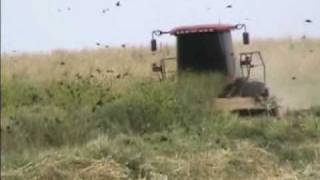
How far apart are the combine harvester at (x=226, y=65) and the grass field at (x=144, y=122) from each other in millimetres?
84

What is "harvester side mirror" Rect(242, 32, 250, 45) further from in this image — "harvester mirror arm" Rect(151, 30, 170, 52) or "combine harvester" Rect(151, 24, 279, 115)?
"harvester mirror arm" Rect(151, 30, 170, 52)

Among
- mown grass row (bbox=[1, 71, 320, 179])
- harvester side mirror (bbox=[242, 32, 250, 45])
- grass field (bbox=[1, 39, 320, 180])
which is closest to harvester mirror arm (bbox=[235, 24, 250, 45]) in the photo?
harvester side mirror (bbox=[242, 32, 250, 45])

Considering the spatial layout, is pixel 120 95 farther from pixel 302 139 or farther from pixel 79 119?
pixel 302 139

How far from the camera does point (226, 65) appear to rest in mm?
6090

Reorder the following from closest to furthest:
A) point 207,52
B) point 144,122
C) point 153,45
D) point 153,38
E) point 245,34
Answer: point 153,38 → point 153,45 → point 245,34 → point 144,122 → point 207,52

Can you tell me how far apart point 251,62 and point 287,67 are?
299 mm

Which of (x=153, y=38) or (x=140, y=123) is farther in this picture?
(x=140, y=123)

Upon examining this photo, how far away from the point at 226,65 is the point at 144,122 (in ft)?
3.03

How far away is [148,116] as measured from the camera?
18.4 feet

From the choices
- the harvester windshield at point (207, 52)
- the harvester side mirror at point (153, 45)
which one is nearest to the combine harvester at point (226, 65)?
the harvester windshield at point (207, 52)

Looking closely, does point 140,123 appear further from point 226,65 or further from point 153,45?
point 226,65

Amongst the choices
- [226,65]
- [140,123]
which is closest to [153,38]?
[140,123]

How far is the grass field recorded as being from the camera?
13.5 ft

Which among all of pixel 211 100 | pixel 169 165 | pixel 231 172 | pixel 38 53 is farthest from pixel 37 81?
pixel 211 100
